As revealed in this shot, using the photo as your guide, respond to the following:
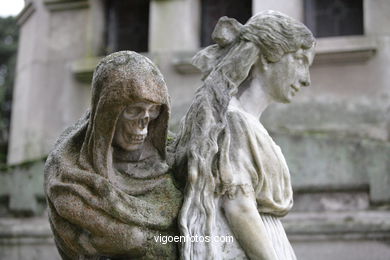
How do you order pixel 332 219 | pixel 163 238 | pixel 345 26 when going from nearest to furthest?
pixel 163 238 → pixel 332 219 → pixel 345 26

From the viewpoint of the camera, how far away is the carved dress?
290cm

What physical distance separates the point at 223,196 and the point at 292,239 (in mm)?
3195

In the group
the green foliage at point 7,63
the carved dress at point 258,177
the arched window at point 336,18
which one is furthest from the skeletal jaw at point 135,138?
the green foliage at point 7,63

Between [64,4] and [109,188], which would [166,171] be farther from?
[64,4]

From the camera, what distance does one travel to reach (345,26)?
24.4 feet

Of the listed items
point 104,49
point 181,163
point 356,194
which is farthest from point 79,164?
point 104,49

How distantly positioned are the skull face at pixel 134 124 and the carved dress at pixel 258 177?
408mm

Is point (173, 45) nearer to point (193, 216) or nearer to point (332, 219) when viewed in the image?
point (332, 219)

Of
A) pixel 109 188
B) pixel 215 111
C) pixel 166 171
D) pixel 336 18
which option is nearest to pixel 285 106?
pixel 336 18

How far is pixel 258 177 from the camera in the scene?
298cm

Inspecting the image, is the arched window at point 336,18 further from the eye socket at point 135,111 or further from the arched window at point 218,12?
the eye socket at point 135,111

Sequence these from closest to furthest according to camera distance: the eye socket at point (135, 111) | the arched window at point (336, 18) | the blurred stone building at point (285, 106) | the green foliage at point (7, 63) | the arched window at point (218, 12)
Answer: the eye socket at point (135, 111)
the blurred stone building at point (285, 106)
the arched window at point (336, 18)
the arched window at point (218, 12)
the green foliage at point (7, 63)

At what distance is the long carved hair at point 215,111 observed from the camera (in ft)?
9.37

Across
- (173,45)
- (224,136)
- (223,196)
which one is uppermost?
(173,45)
